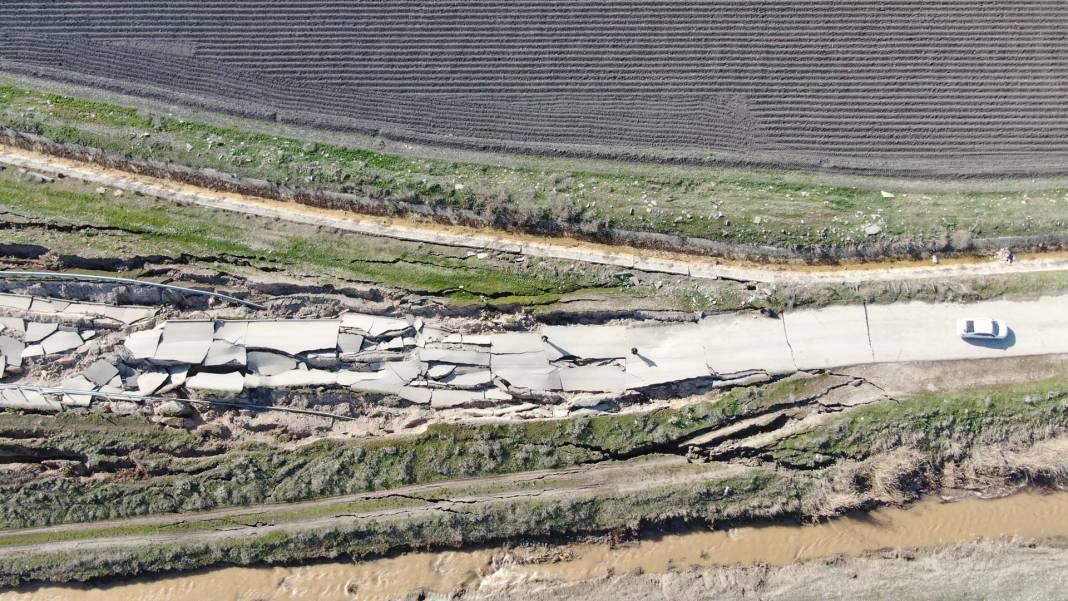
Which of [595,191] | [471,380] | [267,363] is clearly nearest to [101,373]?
[267,363]

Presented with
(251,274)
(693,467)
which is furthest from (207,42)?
(693,467)

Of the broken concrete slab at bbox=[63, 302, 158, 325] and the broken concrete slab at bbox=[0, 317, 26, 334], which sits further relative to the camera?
the broken concrete slab at bbox=[63, 302, 158, 325]

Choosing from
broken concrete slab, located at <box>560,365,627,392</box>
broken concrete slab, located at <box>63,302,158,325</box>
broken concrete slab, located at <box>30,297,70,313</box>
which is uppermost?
broken concrete slab, located at <box>30,297,70,313</box>

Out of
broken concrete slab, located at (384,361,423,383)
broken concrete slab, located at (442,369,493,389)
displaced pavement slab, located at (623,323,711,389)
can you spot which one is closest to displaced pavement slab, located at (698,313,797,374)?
displaced pavement slab, located at (623,323,711,389)

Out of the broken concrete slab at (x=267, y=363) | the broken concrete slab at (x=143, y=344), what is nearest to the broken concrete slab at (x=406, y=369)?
the broken concrete slab at (x=267, y=363)

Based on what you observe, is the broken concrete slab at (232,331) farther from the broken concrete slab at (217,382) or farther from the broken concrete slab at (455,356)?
the broken concrete slab at (455,356)

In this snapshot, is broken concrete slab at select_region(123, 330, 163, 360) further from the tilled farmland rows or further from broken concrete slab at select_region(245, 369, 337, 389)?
the tilled farmland rows
